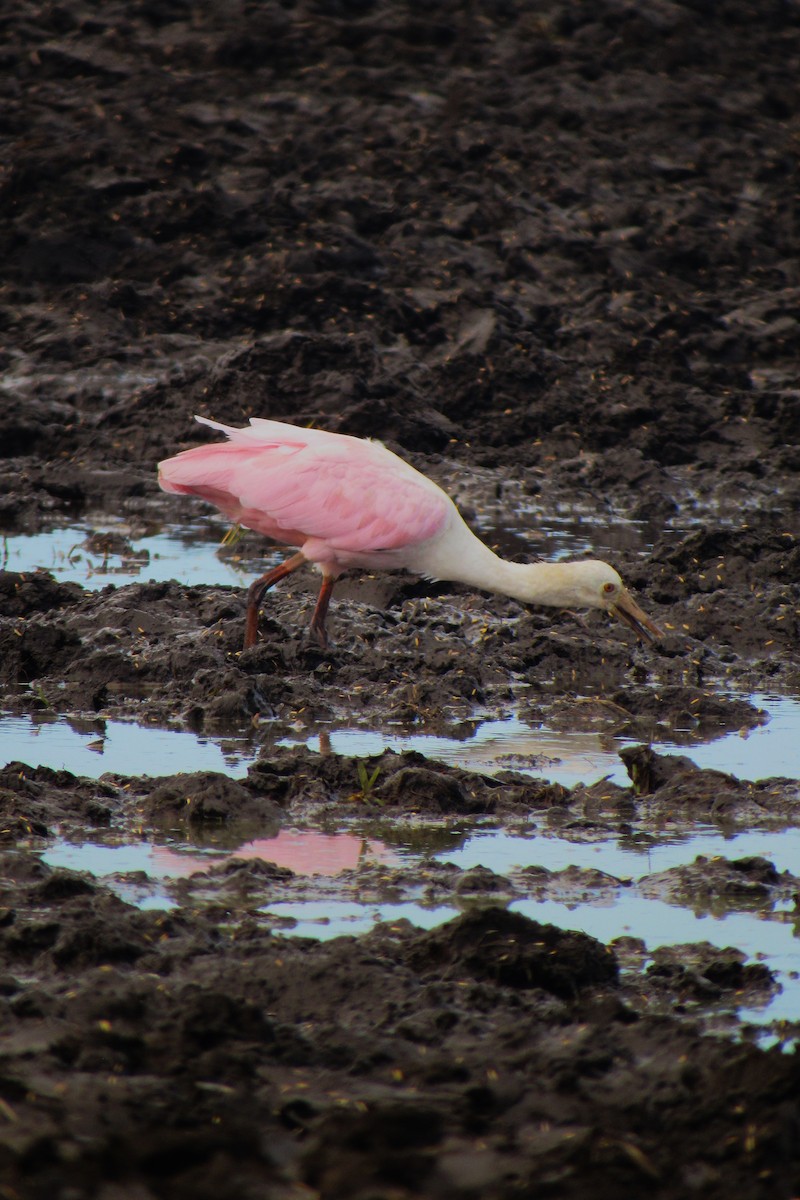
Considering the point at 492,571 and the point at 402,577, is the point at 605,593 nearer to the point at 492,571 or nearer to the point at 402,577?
the point at 492,571

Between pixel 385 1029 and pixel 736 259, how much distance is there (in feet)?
57.5

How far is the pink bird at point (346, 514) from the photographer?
9.37 m

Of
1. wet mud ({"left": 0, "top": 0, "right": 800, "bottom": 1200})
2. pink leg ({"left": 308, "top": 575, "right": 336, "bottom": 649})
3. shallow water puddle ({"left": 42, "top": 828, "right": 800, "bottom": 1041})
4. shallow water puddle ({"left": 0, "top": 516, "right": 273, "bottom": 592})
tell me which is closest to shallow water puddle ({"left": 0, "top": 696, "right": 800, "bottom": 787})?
wet mud ({"left": 0, "top": 0, "right": 800, "bottom": 1200})

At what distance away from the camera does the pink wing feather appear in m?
9.34

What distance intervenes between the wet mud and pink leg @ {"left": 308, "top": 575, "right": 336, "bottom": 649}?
208 mm

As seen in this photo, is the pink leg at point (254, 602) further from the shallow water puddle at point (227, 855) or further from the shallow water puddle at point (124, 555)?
the shallow water puddle at point (227, 855)

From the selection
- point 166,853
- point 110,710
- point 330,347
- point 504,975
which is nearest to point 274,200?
point 330,347

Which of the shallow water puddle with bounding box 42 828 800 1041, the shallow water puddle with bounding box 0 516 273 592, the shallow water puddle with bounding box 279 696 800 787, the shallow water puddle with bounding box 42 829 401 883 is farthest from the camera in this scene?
the shallow water puddle with bounding box 0 516 273 592

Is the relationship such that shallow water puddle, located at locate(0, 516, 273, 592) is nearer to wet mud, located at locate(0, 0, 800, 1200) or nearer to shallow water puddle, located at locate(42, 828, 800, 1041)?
wet mud, located at locate(0, 0, 800, 1200)

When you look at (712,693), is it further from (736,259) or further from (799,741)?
(736,259)

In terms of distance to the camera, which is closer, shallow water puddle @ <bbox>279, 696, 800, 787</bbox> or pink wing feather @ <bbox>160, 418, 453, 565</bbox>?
shallow water puddle @ <bbox>279, 696, 800, 787</bbox>

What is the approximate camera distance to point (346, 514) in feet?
30.7

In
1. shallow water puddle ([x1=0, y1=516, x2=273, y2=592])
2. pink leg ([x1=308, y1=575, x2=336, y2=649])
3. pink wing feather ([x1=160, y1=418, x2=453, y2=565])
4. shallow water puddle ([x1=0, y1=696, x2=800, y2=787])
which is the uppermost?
pink wing feather ([x1=160, y1=418, x2=453, y2=565])

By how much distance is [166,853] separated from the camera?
638cm
